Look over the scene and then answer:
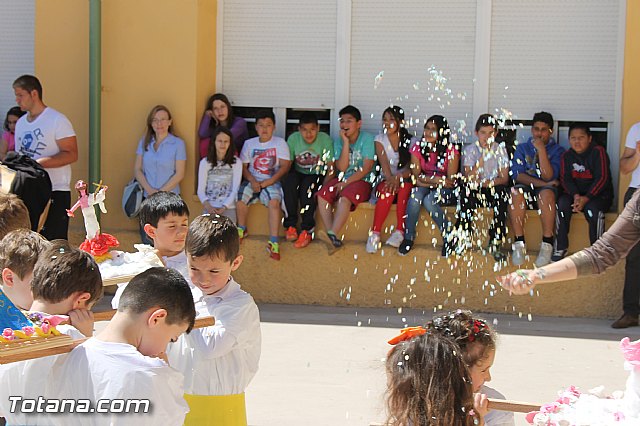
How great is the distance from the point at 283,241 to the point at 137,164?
1565mm

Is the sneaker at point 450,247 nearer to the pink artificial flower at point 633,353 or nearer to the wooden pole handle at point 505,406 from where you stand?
the wooden pole handle at point 505,406

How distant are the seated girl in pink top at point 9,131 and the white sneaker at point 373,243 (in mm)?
3554

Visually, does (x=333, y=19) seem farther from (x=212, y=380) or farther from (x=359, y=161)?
(x=212, y=380)

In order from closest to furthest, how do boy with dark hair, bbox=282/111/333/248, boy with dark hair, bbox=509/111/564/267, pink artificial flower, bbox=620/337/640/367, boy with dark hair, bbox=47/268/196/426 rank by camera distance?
A: boy with dark hair, bbox=47/268/196/426 → pink artificial flower, bbox=620/337/640/367 → boy with dark hair, bbox=509/111/564/267 → boy with dark hair, bbox=282/111/333/248

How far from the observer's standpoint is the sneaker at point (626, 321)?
333 inches

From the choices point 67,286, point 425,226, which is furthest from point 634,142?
point 67,286

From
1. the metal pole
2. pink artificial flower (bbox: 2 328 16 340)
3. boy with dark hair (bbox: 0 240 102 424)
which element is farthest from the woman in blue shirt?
pink artificial flower (bbox: 2 328 16 340)

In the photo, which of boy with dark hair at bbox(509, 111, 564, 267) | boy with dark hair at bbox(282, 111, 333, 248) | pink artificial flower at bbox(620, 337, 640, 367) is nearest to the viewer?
pink artificial flower at bbox(620, 337, 640, 367)

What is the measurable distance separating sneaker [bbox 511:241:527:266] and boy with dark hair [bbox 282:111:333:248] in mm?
1800

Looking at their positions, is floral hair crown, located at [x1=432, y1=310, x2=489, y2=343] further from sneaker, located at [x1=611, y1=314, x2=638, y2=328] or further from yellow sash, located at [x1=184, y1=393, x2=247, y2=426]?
sneaker, located at [x1=611, y1=314, x2=638, y2=328]

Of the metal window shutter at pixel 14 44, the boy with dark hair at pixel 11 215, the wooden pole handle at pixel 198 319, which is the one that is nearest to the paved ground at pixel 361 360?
the wooden pole handle at pixel 198 319

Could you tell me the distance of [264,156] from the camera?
369 inches

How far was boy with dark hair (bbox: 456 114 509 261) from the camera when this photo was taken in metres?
8.84

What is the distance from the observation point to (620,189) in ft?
29.0
